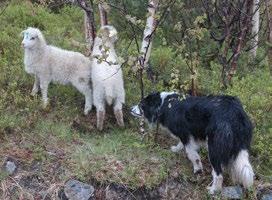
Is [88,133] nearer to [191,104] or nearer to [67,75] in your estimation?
[67,75]

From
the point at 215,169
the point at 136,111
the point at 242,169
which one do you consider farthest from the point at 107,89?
the point at 242,169

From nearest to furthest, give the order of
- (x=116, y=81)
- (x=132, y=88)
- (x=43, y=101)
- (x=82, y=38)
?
1. (x=116, y=81)
2. (x=43, y=101)
3. (x=132, y=88)
4. (x=82, y=38)

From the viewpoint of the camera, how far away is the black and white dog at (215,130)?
19.8 ft

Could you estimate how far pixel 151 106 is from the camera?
7004 millimetres

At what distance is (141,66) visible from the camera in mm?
6727

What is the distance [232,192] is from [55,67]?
2958mm

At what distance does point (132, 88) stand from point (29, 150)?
209cm

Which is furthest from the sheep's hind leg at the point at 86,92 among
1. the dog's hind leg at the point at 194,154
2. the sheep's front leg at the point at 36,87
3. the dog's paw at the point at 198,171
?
the dog's paw at the point at 198,171

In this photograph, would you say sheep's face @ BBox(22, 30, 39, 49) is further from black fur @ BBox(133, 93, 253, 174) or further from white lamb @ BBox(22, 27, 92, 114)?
black fur @ BBox(133, 93, 253, 174)

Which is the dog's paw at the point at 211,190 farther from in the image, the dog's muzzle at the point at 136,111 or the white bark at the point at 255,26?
the white bark at the point at 255,26

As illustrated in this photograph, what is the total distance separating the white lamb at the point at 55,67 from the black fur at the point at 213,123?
1.20 metres

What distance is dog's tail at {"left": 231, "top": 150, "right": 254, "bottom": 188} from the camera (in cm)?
603

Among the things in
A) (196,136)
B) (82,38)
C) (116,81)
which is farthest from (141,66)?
(82,38)

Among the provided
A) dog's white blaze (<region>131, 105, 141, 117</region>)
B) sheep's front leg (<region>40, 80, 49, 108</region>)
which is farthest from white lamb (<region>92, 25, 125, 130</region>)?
sheep's front leg (<region>40, 80, 49, 108</region>)
